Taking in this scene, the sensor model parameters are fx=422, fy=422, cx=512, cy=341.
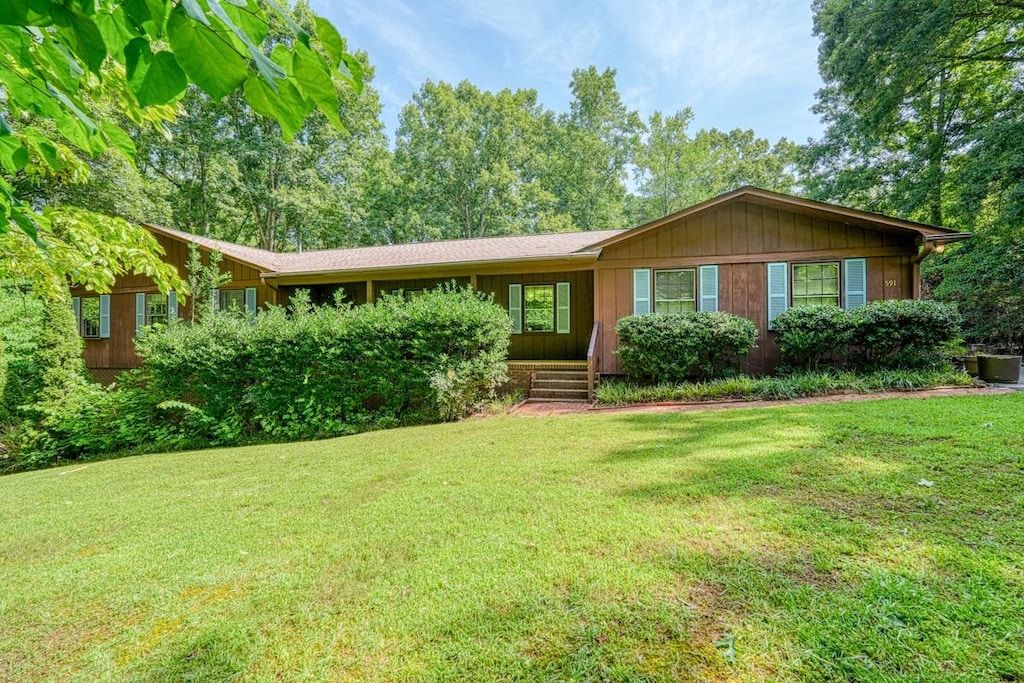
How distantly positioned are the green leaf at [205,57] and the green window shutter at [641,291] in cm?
952

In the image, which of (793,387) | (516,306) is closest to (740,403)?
(793,387)

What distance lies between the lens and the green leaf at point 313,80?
0.98 m

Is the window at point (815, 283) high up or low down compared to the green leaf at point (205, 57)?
up

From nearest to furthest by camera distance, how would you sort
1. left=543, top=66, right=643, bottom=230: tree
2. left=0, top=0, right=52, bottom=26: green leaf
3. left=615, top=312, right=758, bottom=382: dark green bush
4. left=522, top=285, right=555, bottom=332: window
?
left=0, top=0, right=52, bottom=26: green leaf, left=615, top=312, right=758, bottom=382: dark green bush, left=522, top=285, right=555, bottom=332: window, left=543, top=66, right=643, bottom=230: tree

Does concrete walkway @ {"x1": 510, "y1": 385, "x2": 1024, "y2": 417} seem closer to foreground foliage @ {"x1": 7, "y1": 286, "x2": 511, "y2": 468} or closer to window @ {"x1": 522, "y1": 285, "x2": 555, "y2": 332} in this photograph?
foreground foliage @ {"x1": 7, "y1": 286, "x2": 511, "y2": 468}

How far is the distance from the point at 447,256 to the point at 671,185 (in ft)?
71.9

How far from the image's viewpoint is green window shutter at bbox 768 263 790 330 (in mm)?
9102

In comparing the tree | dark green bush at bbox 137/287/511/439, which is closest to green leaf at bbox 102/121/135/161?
dark green bush at bbox 137/287/511/439

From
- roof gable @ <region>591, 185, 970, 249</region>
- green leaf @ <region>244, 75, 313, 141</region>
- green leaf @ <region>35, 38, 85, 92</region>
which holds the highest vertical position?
roof gable @ <region>591, 185, 970, 249</region>

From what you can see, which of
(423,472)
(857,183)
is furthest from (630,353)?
(857,183)

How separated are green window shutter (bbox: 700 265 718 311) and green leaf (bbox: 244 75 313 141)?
971 cm

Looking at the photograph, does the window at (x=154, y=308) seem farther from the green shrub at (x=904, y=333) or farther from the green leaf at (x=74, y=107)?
the green shrub at (x=904, y=333)

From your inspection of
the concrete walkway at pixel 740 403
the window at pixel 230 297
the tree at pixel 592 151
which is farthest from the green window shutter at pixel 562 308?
the tree at pixel 592 151

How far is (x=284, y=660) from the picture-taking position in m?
1.81
